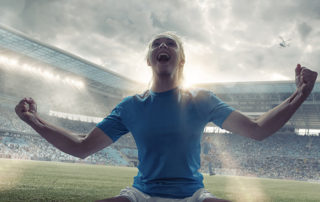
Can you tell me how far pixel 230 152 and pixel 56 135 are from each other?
39.2m

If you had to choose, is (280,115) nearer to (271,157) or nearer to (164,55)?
(164,55)

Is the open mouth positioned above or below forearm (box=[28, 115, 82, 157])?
above

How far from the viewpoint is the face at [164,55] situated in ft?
6.73

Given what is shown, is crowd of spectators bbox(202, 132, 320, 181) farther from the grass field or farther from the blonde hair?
the blonde hair

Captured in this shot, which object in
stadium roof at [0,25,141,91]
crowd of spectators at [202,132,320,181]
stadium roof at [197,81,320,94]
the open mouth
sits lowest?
crowd of spectators at [202,132,320,181]

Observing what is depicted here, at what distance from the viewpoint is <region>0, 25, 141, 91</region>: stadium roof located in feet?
100

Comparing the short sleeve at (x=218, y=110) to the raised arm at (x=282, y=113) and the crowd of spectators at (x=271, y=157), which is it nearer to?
the raised arm at (x=282, y=113)

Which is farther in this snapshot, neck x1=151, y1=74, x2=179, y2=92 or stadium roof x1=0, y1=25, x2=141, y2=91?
stadium roof x1=0, y1=25, x2=141, y2=91

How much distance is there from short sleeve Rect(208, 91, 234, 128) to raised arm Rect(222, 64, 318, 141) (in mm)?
116

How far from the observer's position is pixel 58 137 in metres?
2.04

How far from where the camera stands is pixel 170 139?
5.94ft

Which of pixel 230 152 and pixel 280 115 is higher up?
pixel 280 115

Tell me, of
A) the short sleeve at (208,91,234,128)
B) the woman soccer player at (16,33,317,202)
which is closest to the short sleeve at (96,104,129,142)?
the woman soccer player at (16,33,317,202)

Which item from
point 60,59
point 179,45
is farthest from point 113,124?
point 60,59
